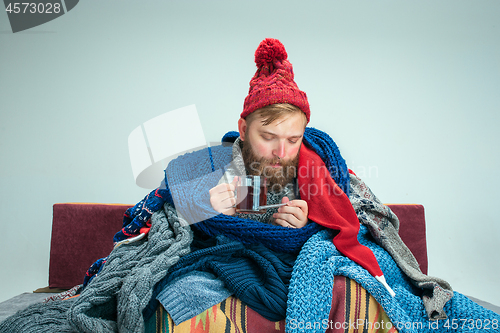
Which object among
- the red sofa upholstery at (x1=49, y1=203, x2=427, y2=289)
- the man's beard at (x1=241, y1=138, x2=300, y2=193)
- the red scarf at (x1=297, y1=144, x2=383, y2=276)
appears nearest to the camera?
the red scarf at (x1=297, y1=144, x2=383, y2=276)

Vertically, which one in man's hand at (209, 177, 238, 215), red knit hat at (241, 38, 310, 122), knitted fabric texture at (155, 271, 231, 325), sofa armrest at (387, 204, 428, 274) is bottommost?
→ sofa armrest at (387, 204, 428, 274)

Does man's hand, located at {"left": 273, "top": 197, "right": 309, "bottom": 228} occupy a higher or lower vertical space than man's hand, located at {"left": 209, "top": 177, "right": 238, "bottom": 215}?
lower

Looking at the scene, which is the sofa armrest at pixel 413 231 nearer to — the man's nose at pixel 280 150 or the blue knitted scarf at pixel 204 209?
the blue knitted scarf at pixel 204 209

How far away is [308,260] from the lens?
2.64ft

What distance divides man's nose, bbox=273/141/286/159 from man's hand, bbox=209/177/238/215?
0.18 metres

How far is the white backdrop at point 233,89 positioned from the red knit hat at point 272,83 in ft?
2.52

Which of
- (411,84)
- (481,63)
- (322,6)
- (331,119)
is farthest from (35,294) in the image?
(481,63)

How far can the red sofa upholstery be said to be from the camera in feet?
4.78

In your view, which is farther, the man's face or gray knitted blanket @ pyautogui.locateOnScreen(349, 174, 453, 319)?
the man's face

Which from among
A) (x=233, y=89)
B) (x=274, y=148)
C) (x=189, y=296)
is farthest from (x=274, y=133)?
(x=233, y=89)

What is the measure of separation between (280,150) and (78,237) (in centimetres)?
111

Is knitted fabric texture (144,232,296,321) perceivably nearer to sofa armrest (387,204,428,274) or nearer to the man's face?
the man's face

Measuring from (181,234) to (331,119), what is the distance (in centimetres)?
128

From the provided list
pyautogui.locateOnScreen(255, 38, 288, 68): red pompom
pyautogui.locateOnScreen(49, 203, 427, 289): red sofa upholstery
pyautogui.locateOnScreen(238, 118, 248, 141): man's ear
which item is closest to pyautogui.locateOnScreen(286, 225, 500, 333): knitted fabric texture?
pyautogui.locateOnScreen(238, 118, 248, 141): man's ear
